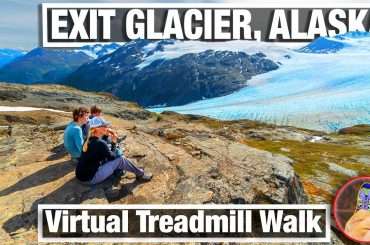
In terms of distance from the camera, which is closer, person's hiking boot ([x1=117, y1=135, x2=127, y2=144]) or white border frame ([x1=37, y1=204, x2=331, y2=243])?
white border frame ([x1=37, y1=204, x2=331, y2=243])

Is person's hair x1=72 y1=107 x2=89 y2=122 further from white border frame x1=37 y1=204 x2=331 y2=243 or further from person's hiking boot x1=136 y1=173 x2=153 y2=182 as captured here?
person's hiking boot x1=136 y1=173 x2=153 y2=182

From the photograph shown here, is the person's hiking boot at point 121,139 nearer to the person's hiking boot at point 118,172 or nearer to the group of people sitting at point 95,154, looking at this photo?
the group of people sitting at point 95,154

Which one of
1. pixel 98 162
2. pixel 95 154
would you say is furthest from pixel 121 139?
pixel 95 154

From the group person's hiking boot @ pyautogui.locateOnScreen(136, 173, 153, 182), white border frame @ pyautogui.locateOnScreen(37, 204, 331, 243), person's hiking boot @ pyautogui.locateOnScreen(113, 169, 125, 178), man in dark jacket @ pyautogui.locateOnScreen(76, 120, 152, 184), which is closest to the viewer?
white border frame @ pyautogui.locateOnScreen(37, 204, 331, 243)

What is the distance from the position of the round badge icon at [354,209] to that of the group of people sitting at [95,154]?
1000cm

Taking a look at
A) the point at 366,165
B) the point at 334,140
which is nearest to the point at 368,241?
the point at 366,165

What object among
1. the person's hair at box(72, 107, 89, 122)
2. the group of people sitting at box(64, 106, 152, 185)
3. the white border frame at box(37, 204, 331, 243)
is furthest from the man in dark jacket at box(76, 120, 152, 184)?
the white border frame at box(37, 204, 331, 243)

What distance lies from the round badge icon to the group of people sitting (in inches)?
394

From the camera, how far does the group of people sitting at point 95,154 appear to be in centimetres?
1825

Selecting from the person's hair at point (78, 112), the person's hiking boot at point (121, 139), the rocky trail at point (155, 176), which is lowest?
the rocky trail at point (155, 176)

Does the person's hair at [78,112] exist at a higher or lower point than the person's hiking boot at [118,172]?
higher

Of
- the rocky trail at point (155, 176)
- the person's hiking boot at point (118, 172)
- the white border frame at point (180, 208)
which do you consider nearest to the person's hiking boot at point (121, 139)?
the rocky trail at point (155, 176)

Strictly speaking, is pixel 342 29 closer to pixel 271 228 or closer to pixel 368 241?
pixel 368 241

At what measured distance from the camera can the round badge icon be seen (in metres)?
21.9
